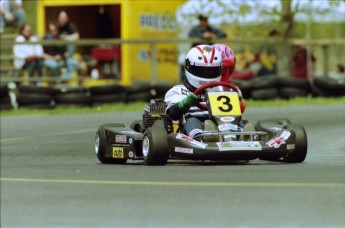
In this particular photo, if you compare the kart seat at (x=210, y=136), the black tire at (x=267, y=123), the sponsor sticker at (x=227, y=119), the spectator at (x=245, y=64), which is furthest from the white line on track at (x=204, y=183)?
the spectator at (x=245, y=64)

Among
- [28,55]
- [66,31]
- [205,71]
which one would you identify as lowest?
[28,55]

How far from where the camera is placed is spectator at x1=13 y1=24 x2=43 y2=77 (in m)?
22.8

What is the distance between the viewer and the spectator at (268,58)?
81.6 feet

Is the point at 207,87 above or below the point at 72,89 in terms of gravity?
above

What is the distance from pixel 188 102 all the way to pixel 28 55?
40.7ft

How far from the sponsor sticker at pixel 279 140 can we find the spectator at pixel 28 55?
12.3 metres

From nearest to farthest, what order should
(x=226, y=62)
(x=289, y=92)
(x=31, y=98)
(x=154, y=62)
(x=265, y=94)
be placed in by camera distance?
(x=226, y=62) < (x=31, y=98) < (x=265, y=94) < (x=289, y=92) < (x=154, y=62)

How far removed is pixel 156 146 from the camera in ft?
35.4

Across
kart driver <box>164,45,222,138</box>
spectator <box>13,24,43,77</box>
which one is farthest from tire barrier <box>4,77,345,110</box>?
kart driver <box>164,45,222,138</box>

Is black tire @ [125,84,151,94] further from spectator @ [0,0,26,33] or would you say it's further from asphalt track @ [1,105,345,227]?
asphalt track @ [1,105,345,227]

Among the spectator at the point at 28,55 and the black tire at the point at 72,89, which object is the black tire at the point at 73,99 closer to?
the black tire at the point at 72,89

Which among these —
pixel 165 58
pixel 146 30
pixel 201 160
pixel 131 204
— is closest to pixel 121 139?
pixel 201 160

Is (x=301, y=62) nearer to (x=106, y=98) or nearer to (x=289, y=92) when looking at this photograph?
(x=289, y=92)

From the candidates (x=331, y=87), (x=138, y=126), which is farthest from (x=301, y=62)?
(x=138, y=126)
